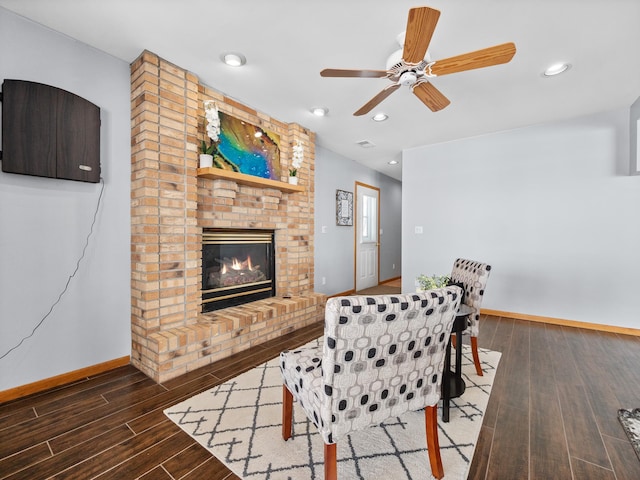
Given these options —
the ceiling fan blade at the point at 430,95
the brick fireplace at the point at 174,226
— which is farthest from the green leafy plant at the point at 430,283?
the brick fireplace at the point at 174,226

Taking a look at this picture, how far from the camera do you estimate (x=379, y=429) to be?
1642 mm

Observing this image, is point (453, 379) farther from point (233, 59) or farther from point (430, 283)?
point (233, 59)

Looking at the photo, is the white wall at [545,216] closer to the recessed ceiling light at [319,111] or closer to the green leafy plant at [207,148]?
the recessed ceiling light at [319,111]

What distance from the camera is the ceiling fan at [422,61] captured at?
4.81 ft

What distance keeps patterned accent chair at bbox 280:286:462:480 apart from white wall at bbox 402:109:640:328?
3276 millimetres

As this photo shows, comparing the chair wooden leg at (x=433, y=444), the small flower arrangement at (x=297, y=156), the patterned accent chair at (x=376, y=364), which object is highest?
the small flower arrangement at (x=297, y=156)

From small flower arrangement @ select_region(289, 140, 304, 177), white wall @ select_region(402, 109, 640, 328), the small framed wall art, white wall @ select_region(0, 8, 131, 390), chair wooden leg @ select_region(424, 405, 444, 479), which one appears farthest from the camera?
the small framed wall art

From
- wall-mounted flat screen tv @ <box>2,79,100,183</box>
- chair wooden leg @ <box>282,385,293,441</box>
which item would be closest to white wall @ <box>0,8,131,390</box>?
wall-mounted flat screen tv @ <box>2,79,100,183</box>

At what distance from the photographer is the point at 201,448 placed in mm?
1476

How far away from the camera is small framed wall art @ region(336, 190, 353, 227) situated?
4.94m

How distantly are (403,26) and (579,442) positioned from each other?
106 inches

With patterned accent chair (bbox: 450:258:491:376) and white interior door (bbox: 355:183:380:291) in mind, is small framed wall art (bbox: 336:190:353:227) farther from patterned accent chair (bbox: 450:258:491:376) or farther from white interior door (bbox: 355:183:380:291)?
patterned accent chair (bbox: 450:258:491:376)

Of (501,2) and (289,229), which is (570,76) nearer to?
(501,2)

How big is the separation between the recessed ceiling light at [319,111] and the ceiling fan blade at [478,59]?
5.19ft
